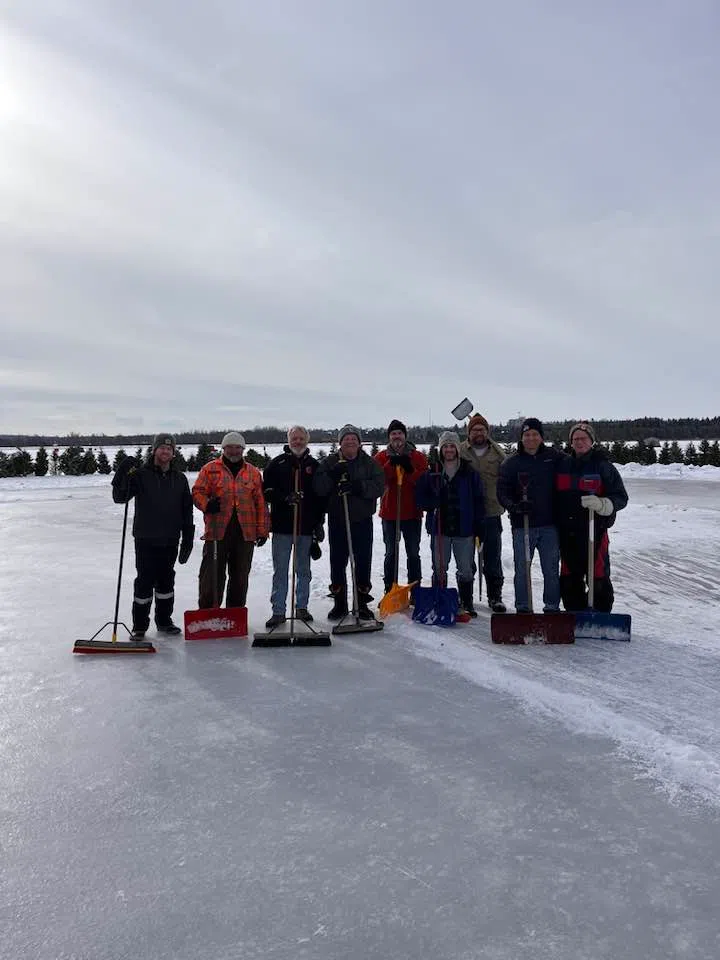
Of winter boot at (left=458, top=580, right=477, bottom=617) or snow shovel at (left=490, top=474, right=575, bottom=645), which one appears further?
winter boot at (left=458, top=580, right=477, bottom=617)

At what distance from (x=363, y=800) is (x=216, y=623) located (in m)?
2.73

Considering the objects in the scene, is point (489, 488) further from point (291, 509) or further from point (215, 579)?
point (215, 579)

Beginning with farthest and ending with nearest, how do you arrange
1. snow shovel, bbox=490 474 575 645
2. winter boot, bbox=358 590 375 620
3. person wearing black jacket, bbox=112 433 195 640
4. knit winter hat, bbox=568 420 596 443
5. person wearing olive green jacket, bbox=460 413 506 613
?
person wearing olive green jacket, bbox=460 413 506 613, winter boot, bbox=358 590 375 620, knit winter hat, bbox=568 420 596 443, person wearing black jacket, bbox=112 433 195 640, snow shovel, bbox=490 474 575 645

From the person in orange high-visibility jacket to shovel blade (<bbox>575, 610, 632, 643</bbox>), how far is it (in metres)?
2.56

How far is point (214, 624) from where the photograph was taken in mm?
4988

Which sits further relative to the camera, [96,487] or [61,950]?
[96,487]

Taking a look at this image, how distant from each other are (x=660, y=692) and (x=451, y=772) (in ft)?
5.27

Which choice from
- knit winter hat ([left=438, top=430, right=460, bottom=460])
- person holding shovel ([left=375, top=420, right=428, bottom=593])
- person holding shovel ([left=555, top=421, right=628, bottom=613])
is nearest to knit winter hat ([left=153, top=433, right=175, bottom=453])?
person holding shovel ([left=375, top=420, right=428, bottom=593])

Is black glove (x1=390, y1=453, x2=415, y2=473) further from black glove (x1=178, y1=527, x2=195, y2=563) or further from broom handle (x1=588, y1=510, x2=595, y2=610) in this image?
black glove (x1=178, y1=527, x2=195, y2=563)

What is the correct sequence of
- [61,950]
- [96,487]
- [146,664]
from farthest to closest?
[96,487], [146,664], [61,950]

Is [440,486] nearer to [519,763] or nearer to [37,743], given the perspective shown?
[519,763]

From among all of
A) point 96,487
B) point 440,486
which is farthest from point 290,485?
point 96,487

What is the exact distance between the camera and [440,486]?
548cm

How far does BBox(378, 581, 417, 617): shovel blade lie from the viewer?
18.4ft
